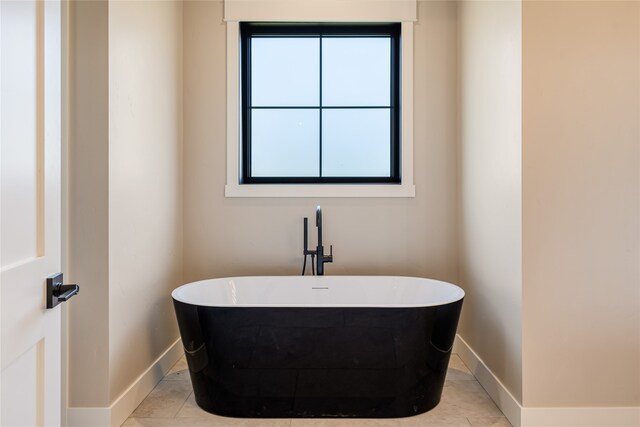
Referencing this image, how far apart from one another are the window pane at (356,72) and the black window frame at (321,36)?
0.05 m

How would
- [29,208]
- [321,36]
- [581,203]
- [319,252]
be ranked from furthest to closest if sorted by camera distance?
[321,36], [319,252], [581,203], [29,208]

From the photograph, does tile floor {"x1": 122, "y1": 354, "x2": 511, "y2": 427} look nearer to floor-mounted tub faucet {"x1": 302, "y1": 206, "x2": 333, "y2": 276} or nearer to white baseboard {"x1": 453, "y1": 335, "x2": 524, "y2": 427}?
white baseboard {"x1": 453, "y1": 335, "x2": 524, "y2": 427}

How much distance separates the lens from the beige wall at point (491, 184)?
2.03 meters

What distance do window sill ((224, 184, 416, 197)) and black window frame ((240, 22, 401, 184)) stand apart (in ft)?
0.51

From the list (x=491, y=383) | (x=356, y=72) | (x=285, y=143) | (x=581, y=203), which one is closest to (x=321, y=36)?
(x=356, y=72)

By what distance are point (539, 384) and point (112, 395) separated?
1.90 metres

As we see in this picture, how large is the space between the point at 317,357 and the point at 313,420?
318 mm

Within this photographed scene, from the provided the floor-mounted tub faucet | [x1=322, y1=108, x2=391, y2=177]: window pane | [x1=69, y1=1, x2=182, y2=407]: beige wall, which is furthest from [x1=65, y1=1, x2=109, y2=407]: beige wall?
[x1=322, y1=108, x2=391, y2=177]: window pane

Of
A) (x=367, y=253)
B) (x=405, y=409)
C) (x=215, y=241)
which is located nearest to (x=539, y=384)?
(x=405, y=409)

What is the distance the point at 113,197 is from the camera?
199cm

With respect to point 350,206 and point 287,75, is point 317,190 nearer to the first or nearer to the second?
point 350,206

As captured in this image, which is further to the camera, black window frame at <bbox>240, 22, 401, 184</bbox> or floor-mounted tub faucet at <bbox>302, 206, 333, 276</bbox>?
black window frame at <bbox>240, 22, 401, 184</bbox>

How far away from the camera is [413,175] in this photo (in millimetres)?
2969

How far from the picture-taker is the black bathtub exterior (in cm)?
200
